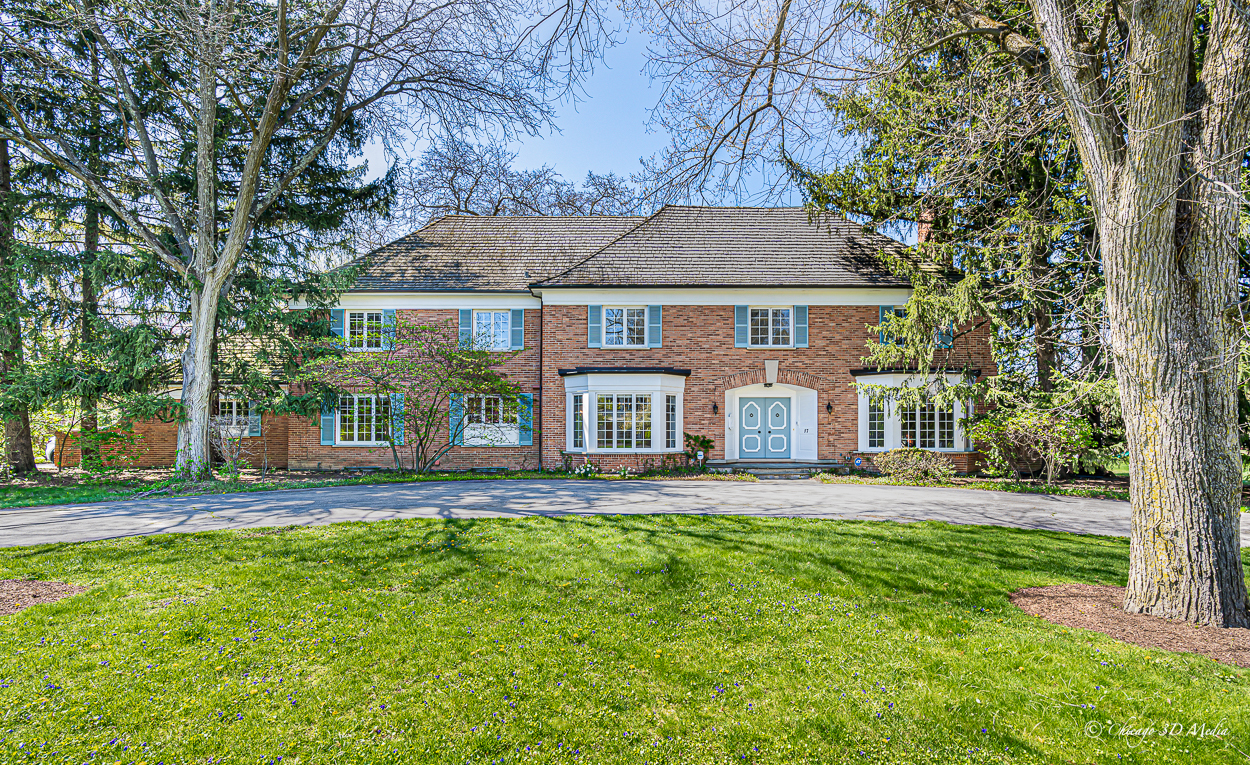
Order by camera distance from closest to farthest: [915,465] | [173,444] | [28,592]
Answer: [28,592], [915,465], [173,444]

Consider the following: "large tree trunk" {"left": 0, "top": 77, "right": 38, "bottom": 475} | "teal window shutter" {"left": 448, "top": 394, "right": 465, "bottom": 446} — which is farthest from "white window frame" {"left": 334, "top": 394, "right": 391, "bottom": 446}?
"large tree trunk" {"left": 0, "top": 77, "right": 38, "bottom": 475}

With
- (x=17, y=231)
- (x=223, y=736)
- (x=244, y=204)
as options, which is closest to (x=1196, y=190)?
(x=223, y=736)

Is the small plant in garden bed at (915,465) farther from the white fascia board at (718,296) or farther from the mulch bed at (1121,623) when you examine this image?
the mulch bed at (1121,623)

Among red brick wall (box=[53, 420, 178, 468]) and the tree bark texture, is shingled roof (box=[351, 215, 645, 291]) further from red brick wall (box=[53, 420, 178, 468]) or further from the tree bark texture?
the tree bark texture

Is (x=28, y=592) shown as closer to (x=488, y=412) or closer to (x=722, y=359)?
(x=488, y=412)

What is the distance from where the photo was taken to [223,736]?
2971mm

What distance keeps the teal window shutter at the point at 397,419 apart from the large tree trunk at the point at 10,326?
838 centimetres

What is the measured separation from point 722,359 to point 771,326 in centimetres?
189

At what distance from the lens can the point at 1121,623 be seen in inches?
179

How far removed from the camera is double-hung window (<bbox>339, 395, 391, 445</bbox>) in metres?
17.7

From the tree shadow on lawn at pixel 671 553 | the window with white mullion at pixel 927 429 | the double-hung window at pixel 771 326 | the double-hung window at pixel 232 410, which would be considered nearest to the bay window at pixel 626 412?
the double-hung window at pixel 771 326

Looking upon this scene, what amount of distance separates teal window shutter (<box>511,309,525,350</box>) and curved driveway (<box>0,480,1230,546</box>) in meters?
6.06

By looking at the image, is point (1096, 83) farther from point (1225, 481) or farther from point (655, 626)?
point (655, 626)

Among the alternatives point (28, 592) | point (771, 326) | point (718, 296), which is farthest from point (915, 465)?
point (28, 592)
